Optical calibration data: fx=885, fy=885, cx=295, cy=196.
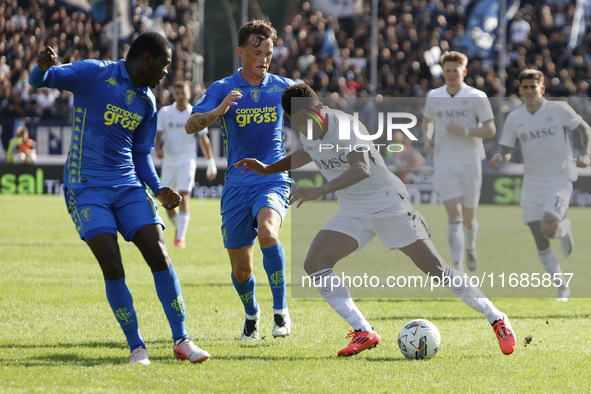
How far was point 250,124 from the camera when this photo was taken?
22.0ft

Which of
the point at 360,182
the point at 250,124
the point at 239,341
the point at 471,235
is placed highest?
the point at 250,124

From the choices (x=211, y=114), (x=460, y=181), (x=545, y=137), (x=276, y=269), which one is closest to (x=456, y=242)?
(x=460, y=181)

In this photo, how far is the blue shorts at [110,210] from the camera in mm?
5582

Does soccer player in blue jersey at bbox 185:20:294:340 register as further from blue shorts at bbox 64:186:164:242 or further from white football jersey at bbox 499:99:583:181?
white football jersey at bbox 499:99:583:181

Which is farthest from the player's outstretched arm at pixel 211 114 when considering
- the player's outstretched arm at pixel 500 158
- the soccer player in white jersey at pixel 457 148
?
the soccer player in white jersey at pixel 457 148

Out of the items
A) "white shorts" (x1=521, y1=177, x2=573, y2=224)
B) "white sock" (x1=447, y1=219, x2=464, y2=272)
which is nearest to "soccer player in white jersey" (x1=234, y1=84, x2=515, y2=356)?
"white shorts" (x1=521, y1=177, x2=573, y2=224)

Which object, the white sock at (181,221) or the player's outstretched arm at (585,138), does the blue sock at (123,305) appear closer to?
the player's outstretched arm at (585,138)

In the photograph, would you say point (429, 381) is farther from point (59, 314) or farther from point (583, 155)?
point (583, 155)

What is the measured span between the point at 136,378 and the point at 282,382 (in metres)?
0.87

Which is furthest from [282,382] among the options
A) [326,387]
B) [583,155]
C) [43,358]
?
[583,155]

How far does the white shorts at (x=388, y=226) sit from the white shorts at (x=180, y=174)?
758 cm

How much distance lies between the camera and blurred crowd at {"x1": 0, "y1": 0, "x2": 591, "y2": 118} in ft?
86.2

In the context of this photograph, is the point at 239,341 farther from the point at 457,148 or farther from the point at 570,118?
the point at 457,148

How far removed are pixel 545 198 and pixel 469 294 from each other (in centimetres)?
369
